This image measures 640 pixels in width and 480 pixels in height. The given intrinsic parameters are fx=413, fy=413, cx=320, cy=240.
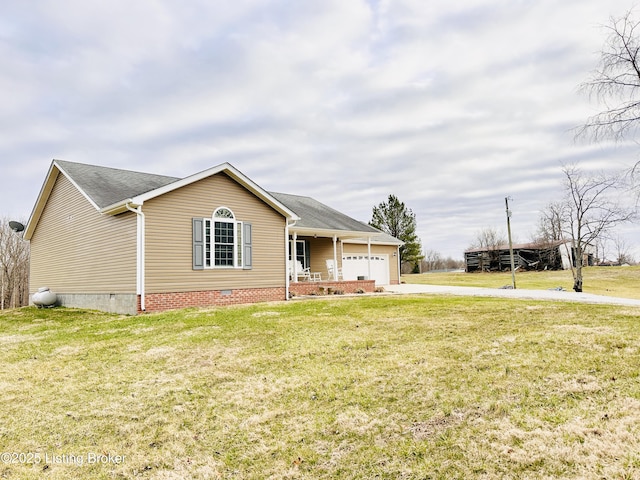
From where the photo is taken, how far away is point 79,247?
15.4 metres

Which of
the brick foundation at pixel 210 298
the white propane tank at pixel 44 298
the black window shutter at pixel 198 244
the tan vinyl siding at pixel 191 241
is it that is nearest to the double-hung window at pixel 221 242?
the black window shutter at pixel 198 244

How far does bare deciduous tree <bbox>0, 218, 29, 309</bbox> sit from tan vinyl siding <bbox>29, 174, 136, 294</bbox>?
13.7 metres

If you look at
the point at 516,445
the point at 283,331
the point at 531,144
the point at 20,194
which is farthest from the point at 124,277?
the point at 20,194

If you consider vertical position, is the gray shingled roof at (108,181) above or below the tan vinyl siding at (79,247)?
above

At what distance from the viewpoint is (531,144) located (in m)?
18.5

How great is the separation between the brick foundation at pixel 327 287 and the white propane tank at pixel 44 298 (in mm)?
9656

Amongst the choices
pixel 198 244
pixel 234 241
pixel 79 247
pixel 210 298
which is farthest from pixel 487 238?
pixel 79 247

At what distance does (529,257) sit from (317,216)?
30.3 metres

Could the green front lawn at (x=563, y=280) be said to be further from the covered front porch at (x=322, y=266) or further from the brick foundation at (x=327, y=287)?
the brick foundation at (x=327, y=287)

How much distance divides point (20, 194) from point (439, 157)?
2959 cm

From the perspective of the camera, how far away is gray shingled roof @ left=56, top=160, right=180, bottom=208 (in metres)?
13.9

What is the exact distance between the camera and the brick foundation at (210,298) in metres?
12.4

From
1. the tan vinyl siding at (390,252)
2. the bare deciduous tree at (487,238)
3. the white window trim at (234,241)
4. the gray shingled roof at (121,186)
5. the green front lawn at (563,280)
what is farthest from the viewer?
the bare deciduous tree at (487,238)

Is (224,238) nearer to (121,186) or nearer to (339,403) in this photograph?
(121,186)
